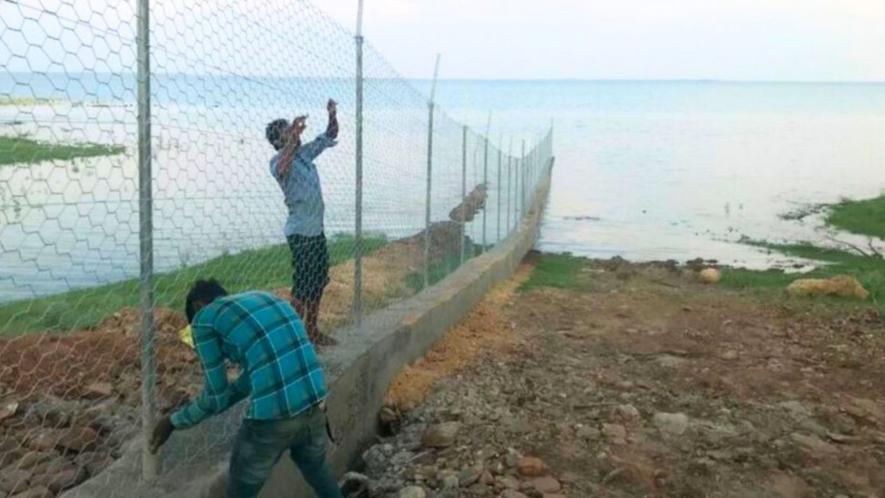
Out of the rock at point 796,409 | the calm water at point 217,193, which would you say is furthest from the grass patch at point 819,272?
the rock at point 796,409

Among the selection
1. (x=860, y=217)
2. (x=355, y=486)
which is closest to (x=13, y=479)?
(x=355, y=486)

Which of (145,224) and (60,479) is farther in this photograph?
(60,479)

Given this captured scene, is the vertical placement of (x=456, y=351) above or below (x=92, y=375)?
below

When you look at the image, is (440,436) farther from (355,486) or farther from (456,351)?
(456,351)

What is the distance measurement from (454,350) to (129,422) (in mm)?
3670

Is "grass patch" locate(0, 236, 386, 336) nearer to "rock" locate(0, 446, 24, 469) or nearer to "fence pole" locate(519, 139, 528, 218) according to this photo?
"rock" locate(0, 446, 24, 469)

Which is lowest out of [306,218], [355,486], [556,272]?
[355,486]

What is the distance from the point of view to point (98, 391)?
511cm

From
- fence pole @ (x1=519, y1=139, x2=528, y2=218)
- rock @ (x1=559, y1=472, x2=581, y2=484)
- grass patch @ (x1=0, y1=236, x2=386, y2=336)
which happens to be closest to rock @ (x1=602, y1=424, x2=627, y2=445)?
rock @ (x1=559, y1=472, x2=581, y2=484)

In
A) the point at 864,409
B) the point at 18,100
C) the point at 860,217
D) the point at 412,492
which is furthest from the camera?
the point at 860,217

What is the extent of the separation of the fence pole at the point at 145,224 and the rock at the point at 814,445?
409 centimetres

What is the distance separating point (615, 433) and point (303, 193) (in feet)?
8.36

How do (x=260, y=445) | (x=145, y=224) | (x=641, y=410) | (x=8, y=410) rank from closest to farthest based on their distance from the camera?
1. (x=145, y=224)
2. (x=260, y=445)
3. (x=8, y=410)
4. (x=641, y=410)

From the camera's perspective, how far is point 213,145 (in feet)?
12.6
